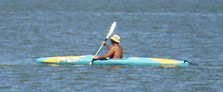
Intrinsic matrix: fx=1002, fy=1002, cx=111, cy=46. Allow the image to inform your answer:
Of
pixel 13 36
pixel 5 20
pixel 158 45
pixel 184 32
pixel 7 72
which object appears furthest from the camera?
pixel 5 20

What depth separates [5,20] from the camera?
66562 millimetres

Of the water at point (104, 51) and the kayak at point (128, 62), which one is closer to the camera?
the water at point (104, 51)

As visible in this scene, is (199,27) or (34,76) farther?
(199,27)

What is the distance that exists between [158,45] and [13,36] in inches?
339

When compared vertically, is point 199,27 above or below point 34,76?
above

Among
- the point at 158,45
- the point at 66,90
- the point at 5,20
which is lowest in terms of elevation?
the point at 66,90

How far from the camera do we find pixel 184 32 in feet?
177

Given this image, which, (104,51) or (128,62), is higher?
(104,51)

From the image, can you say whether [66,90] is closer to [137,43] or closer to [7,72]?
[7,72]

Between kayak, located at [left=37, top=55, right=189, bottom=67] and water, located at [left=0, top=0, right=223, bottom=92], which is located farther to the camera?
kayak, located at [left=37, top=55, right=189, bottom=67]

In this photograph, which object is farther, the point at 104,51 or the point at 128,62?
the point at 104,51

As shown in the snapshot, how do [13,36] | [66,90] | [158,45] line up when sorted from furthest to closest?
[13,36]
[158,45]
[66,90]

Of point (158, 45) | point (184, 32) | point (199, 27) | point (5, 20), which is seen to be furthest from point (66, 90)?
point (5, 20)

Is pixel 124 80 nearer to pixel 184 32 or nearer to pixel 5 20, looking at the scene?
pixel 184 32
